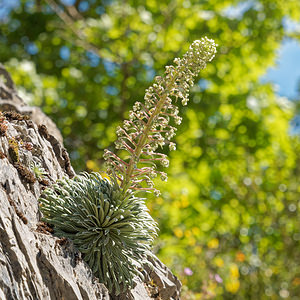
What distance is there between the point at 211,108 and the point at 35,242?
10855 millimetres

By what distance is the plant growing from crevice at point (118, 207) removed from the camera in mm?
4332

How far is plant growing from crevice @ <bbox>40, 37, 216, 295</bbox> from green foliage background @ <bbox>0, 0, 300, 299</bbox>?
8.68m

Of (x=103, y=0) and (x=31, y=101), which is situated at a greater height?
(x=103, y=0)

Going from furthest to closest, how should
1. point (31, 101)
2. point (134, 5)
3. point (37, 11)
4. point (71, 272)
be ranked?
point (37, 11) → point (134, 5) → point (31, 101) → point (71, 272)

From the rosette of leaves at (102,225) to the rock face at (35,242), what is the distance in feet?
0.45

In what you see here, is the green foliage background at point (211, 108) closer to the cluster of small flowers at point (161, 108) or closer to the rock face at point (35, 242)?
the rock face at point (35, 242)

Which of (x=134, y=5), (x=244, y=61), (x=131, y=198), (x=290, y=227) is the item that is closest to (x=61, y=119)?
(x=134, y=5)

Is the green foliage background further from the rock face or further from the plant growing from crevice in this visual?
the plant growing from crevice

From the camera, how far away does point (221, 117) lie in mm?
14750

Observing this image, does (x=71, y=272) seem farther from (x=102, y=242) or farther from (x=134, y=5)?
(x=134, y=5)

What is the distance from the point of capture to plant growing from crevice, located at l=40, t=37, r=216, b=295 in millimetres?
4332

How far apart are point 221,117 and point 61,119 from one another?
5.60 m

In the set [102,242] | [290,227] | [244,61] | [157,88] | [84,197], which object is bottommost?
[102,242]

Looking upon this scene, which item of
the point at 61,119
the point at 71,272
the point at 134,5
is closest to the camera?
the point at 71,272
